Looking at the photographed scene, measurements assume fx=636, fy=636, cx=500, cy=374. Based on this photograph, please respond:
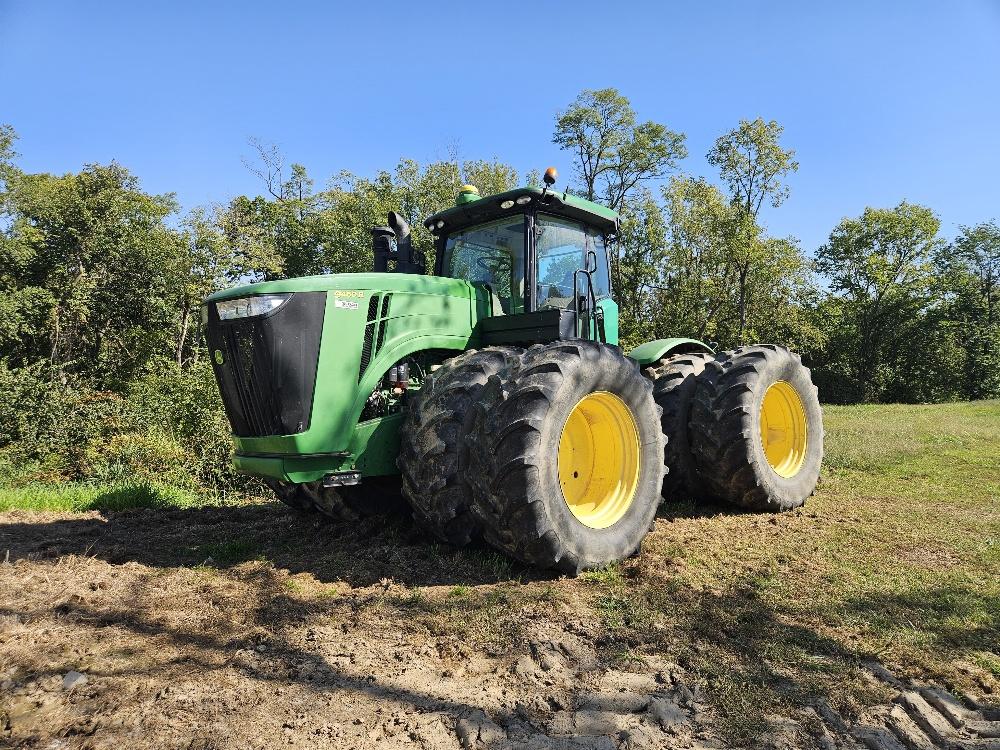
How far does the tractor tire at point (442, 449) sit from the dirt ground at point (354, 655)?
31cm

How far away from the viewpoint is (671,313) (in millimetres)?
29500

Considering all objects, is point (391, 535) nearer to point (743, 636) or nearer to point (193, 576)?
point (193, 576)

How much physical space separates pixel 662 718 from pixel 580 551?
1571 mm

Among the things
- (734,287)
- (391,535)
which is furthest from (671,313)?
(391,535)

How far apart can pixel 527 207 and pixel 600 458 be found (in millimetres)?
2097

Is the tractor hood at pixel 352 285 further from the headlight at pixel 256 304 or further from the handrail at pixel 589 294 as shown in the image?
the handrail at pixel 589 294

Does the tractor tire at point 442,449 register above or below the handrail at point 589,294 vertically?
below

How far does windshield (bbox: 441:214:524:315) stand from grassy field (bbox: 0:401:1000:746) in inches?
81.2

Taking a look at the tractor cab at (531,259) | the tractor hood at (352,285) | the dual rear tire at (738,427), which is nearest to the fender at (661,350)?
the dual rear tire at (738,427)

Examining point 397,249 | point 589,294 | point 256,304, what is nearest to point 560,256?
point 589,294

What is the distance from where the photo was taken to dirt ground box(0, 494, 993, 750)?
2.29 meters

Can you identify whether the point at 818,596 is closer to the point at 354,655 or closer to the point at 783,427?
the point at 354,655

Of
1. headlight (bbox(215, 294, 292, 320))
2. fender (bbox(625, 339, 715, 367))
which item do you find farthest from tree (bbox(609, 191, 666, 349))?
Result: headlight (bbox(215, 294, 292, 320))

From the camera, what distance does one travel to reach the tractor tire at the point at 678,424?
5750mm
